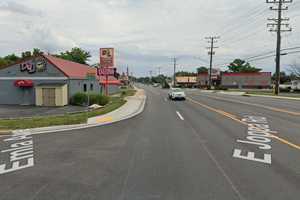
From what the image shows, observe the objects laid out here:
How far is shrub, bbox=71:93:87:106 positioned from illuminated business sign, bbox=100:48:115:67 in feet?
13.4

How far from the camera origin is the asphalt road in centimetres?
530

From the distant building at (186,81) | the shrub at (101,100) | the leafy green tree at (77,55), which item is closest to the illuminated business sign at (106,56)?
the shrub at (101,100)

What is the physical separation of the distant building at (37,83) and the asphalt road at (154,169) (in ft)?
69.5

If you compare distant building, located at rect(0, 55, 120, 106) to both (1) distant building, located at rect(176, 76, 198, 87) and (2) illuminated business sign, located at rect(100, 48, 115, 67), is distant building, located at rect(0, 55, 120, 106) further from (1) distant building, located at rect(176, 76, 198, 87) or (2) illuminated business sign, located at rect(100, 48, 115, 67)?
(1) distant building, located at rect(176, 76, 198, 87)

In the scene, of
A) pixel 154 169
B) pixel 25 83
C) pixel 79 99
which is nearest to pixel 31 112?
pixel 79 99

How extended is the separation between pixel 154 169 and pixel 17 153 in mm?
4338

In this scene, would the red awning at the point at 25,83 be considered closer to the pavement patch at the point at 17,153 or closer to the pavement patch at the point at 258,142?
the pavement patch at the point at 17,153

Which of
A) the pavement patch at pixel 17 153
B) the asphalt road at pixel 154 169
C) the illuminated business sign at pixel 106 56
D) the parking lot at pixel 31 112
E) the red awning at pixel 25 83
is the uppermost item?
the illuminated business sign at pixel 106 56

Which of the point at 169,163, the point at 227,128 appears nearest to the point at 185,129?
the point at 227,128

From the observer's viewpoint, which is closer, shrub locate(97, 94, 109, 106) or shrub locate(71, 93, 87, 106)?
shrub locate(97, 94, 109, 106)

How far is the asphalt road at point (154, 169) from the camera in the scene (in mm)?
5297

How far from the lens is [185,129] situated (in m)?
12.5

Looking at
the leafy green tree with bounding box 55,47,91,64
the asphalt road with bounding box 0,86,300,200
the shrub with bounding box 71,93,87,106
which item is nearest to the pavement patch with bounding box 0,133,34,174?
the asphalt road with bounding box 0,86,300,200

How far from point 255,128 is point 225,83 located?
89764mm
